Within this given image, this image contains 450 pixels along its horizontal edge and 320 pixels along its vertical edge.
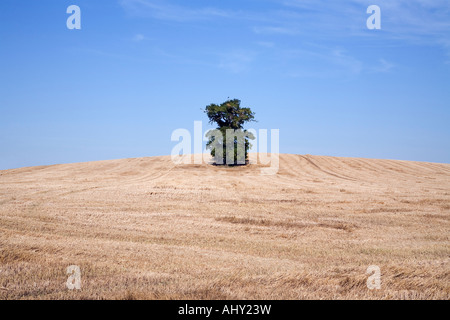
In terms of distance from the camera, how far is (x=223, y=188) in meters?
27.5

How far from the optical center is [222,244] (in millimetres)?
11859

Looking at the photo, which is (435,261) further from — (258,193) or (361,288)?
(258,193)

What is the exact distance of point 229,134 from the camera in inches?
1961

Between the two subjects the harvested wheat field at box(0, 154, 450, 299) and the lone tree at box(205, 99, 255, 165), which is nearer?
the harvested wheat field at box(0, 154, 450, 299)

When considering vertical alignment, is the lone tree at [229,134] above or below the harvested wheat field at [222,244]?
above

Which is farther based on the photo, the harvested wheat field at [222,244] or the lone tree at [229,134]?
the lone tree at [229,134]

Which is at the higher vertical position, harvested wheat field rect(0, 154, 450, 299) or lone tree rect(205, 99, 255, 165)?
lone tree rect(205, 99, 255, 165)

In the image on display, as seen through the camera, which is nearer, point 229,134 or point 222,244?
point 222,244

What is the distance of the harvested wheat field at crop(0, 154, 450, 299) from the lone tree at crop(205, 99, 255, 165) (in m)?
25.7

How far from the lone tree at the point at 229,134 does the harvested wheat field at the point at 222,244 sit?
25662 millimetres

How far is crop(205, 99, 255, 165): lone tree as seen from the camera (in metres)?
50.3

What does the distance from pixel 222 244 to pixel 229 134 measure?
38.4 m

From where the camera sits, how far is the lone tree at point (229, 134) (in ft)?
165

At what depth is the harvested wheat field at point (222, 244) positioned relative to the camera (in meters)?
7.30
